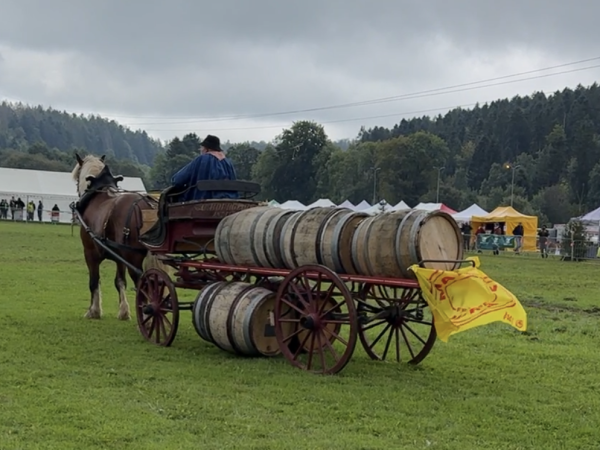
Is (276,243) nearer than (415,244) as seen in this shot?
No

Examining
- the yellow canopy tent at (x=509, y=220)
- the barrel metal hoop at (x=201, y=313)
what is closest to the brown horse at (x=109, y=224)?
the barrel metal hoop at (x=201, y=313)

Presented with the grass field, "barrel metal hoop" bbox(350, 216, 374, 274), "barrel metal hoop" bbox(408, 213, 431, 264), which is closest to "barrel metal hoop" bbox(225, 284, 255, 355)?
the grass field

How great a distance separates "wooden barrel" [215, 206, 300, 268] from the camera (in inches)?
282

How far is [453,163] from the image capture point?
388 ft

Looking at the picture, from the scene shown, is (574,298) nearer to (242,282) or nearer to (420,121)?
(242,282)

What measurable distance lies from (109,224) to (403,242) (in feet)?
16.6

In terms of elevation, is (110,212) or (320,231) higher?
(110,212)

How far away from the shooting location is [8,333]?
330 inches

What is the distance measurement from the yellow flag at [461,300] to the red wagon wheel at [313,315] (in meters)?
0.75

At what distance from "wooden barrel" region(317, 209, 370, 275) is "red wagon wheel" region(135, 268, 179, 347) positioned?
2118 millimetres

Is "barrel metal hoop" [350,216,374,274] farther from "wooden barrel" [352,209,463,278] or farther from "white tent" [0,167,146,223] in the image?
"white tent" [0,167,146,223]

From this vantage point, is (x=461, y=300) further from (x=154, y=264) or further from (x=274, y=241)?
(x=154, y=264)

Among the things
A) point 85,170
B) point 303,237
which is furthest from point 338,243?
point 85,170

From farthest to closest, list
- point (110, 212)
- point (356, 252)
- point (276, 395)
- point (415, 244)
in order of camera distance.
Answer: point (110, 212)
point (356, 252)
point (415, 244)
point (276, 395)
